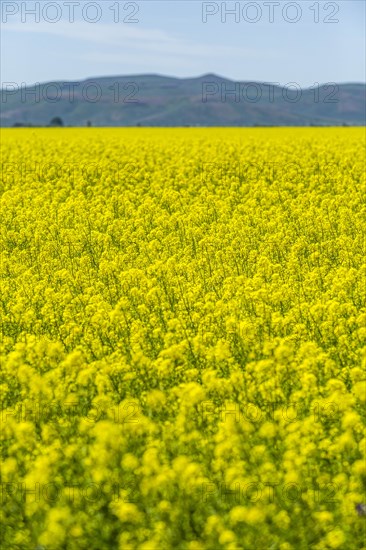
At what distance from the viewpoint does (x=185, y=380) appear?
7051mm

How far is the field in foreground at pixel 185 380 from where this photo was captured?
202 inches

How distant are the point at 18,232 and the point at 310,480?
448 inches

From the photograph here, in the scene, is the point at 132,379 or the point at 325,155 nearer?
the point at 132,379

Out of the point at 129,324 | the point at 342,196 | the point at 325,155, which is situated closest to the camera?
the point at 129,324

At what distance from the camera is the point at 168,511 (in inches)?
200

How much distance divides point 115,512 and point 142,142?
79.5ft

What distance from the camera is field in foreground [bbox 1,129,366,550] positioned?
513cm

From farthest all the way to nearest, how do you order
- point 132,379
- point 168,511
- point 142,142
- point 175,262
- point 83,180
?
point 142,142 < point 83,180 < point 175,262 < point 132,379 < point 168,511

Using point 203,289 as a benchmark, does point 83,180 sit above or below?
above

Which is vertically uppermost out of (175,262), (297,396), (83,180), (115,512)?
(83,180)

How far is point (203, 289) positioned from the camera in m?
10.1

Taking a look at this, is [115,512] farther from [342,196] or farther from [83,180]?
[83,180]

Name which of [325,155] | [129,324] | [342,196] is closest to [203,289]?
[129,324]

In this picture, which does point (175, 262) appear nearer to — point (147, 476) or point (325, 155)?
point (147, 476)
